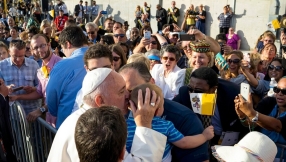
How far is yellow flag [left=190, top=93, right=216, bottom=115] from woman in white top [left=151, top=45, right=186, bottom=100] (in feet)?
4.11

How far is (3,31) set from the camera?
991 cm

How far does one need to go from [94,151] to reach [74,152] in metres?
0.52

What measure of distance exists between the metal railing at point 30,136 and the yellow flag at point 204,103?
154cm

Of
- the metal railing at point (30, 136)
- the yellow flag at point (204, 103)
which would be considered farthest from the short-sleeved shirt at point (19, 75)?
the yellow flag at point (204, 103)

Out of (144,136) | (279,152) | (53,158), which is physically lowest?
(279,152)

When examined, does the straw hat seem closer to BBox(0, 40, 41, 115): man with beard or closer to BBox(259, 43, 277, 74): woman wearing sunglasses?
BBox(0, 40, 41, 115): man with beard

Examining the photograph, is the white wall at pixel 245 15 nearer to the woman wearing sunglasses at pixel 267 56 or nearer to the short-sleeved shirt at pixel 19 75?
the woman wearing sunglasses at pixel 267 56

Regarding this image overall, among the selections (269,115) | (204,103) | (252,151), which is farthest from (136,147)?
(269,115)

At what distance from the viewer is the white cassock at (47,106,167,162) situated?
196cm

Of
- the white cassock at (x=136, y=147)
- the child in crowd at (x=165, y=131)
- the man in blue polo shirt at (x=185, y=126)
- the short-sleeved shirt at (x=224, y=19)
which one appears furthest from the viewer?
the short-sleeved shirt at (x=224, y=19)

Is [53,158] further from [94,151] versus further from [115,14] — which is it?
[115,14]

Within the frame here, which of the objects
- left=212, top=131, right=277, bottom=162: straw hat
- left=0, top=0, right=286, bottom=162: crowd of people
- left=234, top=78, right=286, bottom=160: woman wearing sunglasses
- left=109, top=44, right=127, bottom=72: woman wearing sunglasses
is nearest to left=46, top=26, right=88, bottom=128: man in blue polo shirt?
left=0, top=0, right=286, bottom=162: crowd of people

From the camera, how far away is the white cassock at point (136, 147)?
196 cm

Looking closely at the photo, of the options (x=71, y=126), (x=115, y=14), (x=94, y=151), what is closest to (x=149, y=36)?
(x=71, y=126)
